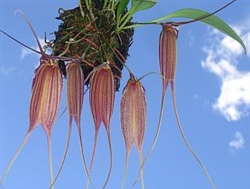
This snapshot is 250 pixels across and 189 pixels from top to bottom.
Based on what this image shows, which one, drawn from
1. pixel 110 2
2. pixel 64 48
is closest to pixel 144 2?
pixel 110 2

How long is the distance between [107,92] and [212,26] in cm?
29

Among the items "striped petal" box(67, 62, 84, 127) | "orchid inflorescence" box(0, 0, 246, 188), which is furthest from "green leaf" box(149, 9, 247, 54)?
"striped petal" box(67, 62, 84, 127)

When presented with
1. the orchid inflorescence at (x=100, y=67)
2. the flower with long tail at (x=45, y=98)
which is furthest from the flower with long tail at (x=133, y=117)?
the flower with long tail at (x=45, y=98)

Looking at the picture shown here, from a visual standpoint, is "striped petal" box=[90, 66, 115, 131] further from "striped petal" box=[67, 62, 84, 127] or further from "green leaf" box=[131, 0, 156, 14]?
"green leaf" box=[131, 0, 156, 14]

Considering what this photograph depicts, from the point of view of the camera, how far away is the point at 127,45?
1033mm

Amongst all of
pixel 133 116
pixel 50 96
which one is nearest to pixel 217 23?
pixel 133 116

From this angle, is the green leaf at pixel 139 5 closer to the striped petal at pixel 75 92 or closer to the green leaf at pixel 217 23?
the green leaf at pixel 217 23

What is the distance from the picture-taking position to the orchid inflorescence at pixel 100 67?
0.84 meters

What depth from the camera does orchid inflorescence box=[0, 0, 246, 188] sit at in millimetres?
840

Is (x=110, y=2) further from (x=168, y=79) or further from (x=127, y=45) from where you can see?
(x=168, y=79)

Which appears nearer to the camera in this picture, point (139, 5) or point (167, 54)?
point (167, 54)

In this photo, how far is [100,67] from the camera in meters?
0.88

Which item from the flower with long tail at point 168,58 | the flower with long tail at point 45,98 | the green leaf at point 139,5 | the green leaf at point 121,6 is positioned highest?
the green leaf at point 139,5

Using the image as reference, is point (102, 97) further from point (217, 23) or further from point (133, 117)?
point (217, 23)
